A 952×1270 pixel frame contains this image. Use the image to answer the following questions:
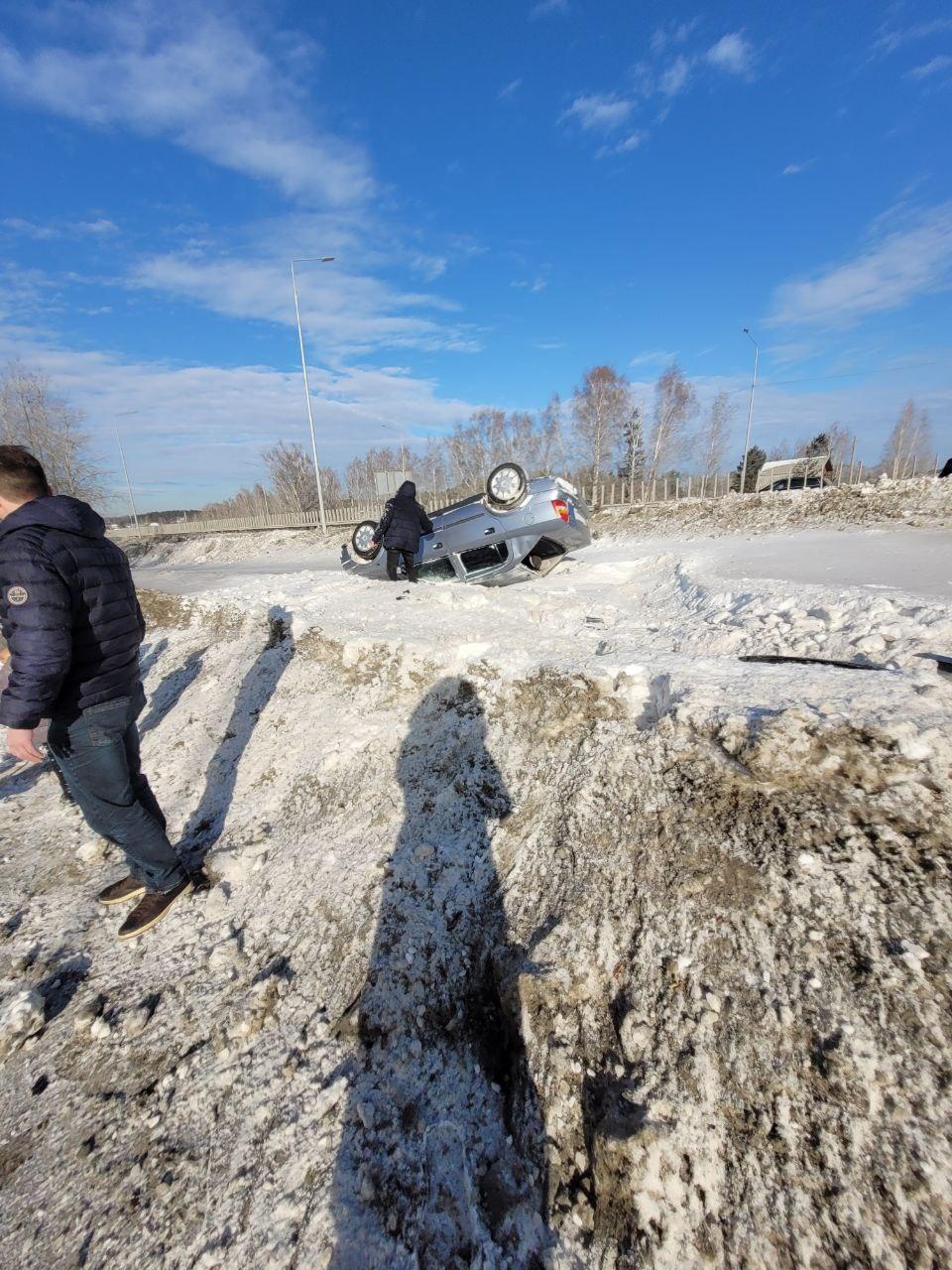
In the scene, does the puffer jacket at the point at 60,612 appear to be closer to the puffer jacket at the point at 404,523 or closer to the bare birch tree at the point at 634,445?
the puffer jacket at the point at 404,523

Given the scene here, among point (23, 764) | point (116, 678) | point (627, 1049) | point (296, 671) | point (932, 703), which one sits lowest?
point (23, 764)

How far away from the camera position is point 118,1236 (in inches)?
62.0

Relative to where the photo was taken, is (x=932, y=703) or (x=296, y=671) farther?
(x=296, y=671)

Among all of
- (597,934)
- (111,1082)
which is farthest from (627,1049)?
(111,1082)

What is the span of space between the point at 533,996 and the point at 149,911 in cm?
213

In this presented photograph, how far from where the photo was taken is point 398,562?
293 inches

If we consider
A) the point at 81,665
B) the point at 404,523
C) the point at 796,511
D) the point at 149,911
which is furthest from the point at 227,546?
the point at 149,911

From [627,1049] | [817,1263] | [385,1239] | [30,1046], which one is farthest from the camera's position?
[30,1046]

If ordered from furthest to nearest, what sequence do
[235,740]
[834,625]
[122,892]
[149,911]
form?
[235,740] → [834,625] → [122,892] → [149,911]

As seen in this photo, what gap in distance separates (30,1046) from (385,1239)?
1721 millimetres

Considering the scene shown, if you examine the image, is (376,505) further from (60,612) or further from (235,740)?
(60,612)

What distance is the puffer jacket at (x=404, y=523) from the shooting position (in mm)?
7066

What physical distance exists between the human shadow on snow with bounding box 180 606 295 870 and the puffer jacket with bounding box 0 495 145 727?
1.39 metres

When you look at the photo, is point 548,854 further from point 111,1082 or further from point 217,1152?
point 111,1082
